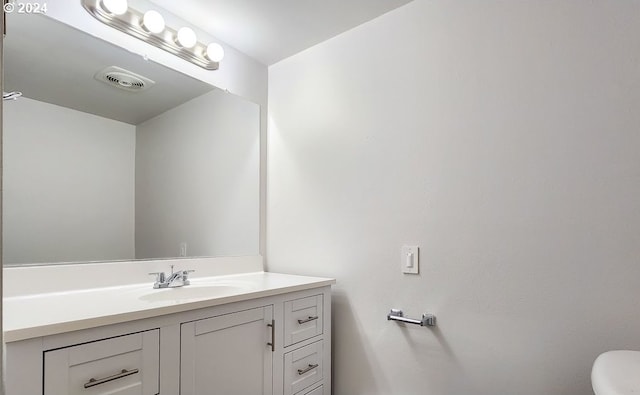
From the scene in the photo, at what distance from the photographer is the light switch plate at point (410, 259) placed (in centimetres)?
160

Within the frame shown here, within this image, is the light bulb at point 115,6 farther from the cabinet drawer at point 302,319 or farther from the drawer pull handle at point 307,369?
the drawer pull handle at point 307,369

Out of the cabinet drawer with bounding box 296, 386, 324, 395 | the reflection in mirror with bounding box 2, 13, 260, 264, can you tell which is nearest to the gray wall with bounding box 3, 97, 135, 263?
the reflection in mirror with bounding box 2, 13, 260, 264

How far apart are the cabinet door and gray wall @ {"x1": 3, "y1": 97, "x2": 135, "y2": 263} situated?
2.04ft

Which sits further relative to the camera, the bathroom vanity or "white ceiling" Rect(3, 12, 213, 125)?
"white ceiling" Rect(3, 12, 213, 125)

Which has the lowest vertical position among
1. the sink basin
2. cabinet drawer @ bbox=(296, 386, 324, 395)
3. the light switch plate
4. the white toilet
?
cabinet drawer @ bbox=(296, 386, 324, 395)

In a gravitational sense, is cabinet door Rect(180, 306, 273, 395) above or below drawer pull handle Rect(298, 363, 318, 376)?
above

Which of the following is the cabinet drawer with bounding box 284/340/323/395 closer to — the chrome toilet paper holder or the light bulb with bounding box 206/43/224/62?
the chrome toilet paper holder

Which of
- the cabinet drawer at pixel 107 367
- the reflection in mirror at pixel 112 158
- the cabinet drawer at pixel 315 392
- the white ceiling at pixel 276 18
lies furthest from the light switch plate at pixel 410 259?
the white ceiling at pixel 276 18

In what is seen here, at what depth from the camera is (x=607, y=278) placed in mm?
1193

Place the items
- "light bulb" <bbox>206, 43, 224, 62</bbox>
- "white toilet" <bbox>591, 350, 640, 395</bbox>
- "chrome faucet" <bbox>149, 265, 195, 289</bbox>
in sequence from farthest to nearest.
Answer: "light bulb" <bbox>206, 43, 224, 62</bbox> → "chrome faucet" <bbox>149, 265, 195, 289</bbox> → "white toilet" <bbox>591, 350, 640, 395</bbox>

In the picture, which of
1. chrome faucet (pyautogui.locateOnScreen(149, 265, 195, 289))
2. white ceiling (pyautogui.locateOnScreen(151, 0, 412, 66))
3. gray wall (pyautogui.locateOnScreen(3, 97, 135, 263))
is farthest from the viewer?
white ceiling (pyautogui.locateOnScreen(151, 0, 412, 66))

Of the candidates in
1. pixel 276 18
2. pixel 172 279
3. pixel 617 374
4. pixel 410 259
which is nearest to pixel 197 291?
pixel 172 279

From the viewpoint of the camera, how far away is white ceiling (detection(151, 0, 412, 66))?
1.71 m

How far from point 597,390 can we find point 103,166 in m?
1.88
